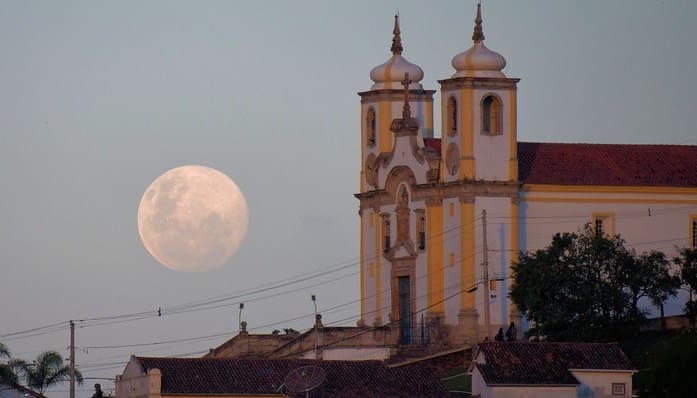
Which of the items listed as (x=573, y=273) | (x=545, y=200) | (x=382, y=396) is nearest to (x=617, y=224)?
(x=545, y=200)

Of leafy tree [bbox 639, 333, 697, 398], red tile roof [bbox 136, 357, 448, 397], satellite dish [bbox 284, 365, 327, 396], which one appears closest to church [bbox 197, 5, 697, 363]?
red tile roof [bbox 136, 357, 448, 397]

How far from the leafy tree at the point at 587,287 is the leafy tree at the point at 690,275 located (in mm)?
658

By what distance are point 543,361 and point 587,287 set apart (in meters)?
9.54

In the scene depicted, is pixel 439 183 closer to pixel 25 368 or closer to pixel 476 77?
pixel 476 77

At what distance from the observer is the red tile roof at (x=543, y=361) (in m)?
103

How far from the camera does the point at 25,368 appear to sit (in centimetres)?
12200

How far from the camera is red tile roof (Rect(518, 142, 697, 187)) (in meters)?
124

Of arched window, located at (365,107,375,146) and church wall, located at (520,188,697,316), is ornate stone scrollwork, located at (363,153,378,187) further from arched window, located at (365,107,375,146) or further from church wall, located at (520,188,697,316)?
church wall, located at (520,188,697,316)

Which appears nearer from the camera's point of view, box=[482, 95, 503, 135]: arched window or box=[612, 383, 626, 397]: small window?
box=[612, 383, 626, 397]: small window

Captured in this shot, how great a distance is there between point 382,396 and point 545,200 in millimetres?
22038

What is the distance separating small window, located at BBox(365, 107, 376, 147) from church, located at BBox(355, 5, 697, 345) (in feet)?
7.38

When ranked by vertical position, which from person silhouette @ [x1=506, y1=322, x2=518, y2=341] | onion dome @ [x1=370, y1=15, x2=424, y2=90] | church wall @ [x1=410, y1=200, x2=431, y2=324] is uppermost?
onion dome @ [x1=370, y1=15, x2=424, y2=90]

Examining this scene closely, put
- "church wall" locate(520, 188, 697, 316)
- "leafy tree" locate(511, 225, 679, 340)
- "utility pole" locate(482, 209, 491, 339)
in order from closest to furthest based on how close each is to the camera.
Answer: "leafy tree" locate(511, 225, 679, 340) < "utility pole" locate(482, 209, 491, 339) < "church wall" locate(520, 188, 697, 316)

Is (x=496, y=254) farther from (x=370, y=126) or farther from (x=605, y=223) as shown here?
(x=370, y=126)
